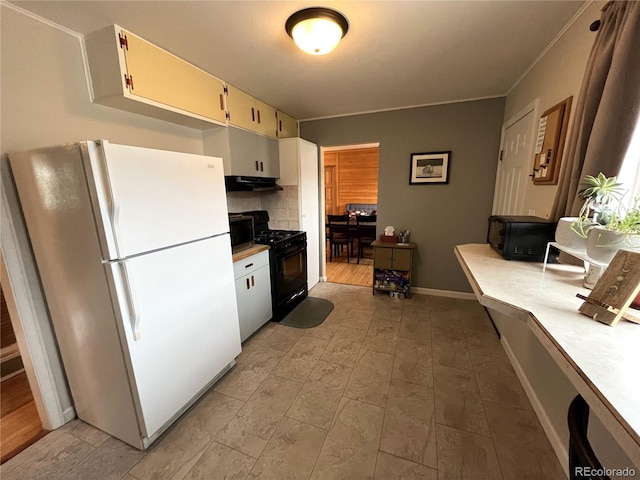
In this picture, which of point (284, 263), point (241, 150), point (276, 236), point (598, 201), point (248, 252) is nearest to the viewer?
point (598, 201)

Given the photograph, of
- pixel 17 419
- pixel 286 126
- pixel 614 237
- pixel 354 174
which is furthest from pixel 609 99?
pixel 354 174

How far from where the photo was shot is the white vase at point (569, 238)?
3.96ft

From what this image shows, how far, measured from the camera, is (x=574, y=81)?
4.94ft

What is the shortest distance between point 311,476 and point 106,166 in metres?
1.83

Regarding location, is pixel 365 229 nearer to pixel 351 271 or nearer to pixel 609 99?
pixel 351 271

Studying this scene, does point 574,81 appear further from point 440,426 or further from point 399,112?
point 440,426

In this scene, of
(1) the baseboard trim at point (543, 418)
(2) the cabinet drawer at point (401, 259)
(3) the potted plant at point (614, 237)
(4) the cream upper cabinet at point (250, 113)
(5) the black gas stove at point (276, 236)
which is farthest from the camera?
(2) the cabinet drawer at point (401, 259)

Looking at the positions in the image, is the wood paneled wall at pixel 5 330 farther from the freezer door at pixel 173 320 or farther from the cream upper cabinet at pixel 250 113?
the cream upper cabinet at pixel 250 113

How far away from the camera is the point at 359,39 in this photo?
171 centimetres

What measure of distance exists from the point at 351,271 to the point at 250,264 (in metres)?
2.51

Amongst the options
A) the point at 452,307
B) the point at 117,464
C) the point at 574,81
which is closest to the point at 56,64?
the point at 117,464

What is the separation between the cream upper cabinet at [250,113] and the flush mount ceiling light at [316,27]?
1063 millimetres

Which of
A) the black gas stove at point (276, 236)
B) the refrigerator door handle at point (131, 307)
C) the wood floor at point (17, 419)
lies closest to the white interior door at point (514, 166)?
the black gas stove at point (276, 236)

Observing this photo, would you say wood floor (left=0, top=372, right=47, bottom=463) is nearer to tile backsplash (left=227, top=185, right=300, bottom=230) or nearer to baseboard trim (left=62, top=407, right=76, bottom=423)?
baseboard trim (left=62, top=407, right=76, bottom=423)
